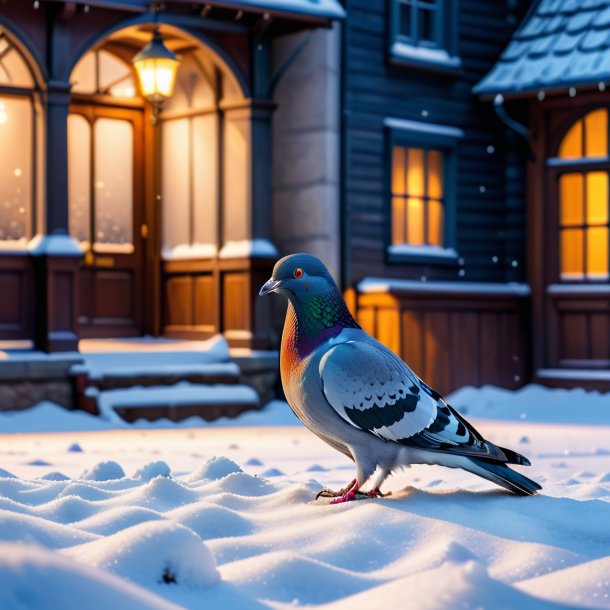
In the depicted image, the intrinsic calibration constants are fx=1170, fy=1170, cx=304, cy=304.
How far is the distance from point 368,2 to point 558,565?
30.7 ft

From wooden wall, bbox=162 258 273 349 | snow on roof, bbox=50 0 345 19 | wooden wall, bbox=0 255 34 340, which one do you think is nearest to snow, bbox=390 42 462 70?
snow on roof, bbox=50 0 345 19

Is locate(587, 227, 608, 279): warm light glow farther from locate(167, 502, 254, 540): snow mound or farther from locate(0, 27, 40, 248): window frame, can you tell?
locate(167, 502, 254, 540): snow mound

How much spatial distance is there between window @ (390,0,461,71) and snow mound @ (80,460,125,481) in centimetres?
780

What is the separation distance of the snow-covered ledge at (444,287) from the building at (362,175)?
0.03 m

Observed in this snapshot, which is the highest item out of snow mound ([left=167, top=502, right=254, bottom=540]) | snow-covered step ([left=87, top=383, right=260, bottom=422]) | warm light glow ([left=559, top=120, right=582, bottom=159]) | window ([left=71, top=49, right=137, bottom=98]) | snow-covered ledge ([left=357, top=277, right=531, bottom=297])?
window ([left=71, top=49, right=137, bottom=98])

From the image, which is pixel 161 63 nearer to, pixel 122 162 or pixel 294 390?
pixel 122 162

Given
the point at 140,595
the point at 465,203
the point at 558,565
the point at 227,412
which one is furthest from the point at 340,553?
the point at 465,203

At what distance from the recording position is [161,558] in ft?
10.4

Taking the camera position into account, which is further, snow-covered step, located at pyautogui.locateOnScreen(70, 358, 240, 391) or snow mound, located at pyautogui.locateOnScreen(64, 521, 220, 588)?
snow-covered step, located at pyautogui.locateOnScreen(70, 358, 240, 391)

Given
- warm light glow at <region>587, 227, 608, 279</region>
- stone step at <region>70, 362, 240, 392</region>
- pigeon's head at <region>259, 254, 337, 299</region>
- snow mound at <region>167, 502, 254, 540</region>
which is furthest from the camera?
warm light glow at <region>587, 227, 608, 279</region>

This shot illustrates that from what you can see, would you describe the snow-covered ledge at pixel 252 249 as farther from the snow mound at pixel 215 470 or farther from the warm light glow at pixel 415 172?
the snow mound at pixel 215 470

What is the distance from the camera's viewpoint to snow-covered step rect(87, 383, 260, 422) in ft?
32.8

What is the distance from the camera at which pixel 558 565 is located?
140 inches

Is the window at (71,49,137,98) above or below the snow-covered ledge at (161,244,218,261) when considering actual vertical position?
above
